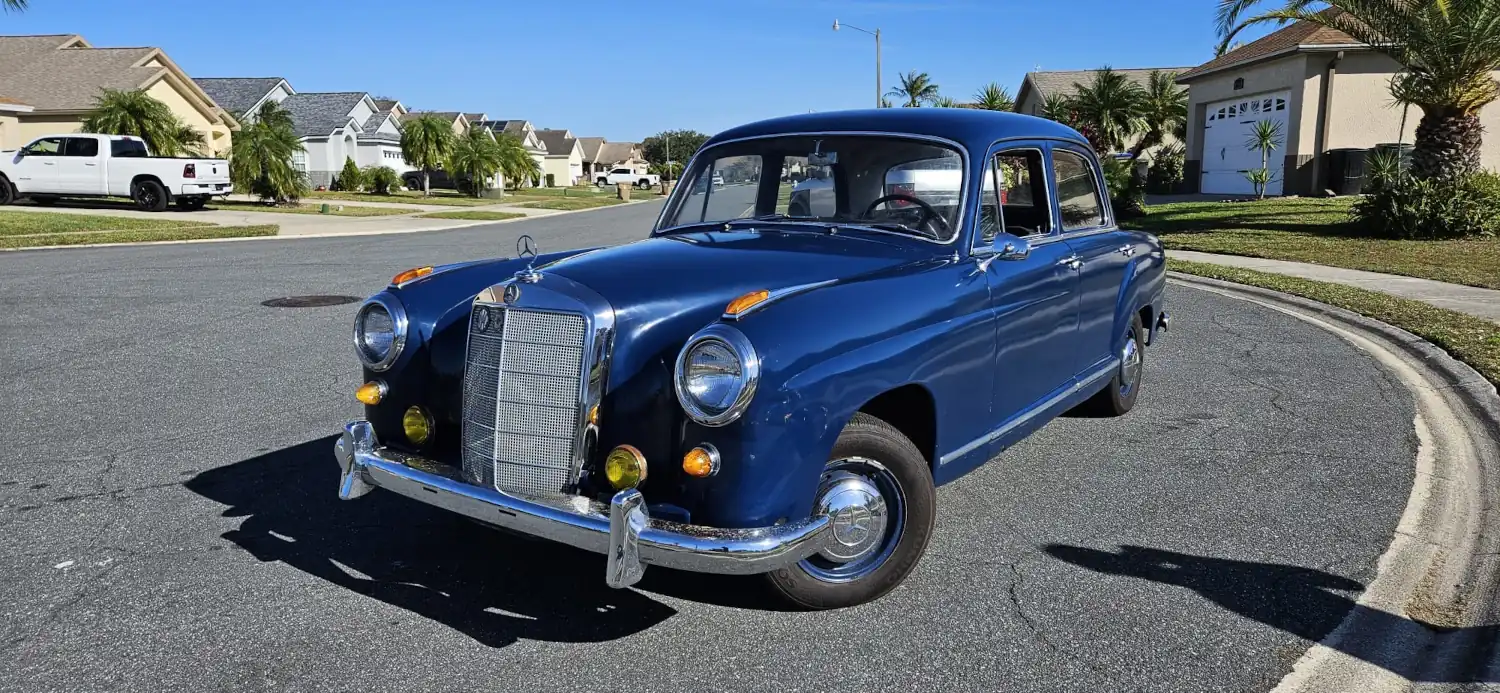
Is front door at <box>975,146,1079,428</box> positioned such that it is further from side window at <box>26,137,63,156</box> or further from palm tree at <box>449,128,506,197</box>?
palm tree at <box>449,128,506,197</box>

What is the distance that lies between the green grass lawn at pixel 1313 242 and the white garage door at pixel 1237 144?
3805mm

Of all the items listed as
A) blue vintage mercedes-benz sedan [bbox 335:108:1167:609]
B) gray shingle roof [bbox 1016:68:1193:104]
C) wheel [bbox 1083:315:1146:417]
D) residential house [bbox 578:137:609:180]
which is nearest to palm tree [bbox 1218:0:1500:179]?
wheel [bbox 1083:315:1146:417]

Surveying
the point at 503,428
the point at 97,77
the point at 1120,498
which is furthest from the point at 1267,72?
the point at 97,77

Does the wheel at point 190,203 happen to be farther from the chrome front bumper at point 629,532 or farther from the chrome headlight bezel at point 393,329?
the chrome front bumper at point 629,532

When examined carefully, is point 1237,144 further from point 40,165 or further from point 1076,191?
point 40,165

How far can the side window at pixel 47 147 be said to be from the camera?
26.2 meters

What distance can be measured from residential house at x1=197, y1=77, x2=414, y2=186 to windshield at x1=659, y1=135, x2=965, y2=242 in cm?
4643

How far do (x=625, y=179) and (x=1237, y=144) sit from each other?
222 feet

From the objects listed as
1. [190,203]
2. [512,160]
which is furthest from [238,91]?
[190,203]

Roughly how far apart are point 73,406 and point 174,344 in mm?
Answer: 2042

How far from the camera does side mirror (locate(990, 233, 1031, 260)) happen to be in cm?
424

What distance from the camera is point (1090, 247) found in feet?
16.8

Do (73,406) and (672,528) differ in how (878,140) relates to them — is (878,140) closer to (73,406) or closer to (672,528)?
(672,528)

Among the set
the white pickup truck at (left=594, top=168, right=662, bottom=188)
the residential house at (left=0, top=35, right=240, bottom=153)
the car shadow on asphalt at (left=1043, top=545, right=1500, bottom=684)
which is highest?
the residential house at (left=0, top=35, right=240, bottom=153)
